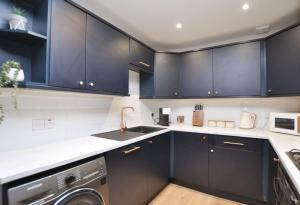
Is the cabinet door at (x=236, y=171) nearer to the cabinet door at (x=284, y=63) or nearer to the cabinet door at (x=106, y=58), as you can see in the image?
the cabinet door at (x=284, y=63)

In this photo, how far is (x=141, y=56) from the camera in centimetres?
232

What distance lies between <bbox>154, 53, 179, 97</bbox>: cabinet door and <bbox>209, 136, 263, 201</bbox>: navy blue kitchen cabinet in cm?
100

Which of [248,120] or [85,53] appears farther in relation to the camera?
[248,120]

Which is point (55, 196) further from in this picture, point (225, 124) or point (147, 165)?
point (225, 124)

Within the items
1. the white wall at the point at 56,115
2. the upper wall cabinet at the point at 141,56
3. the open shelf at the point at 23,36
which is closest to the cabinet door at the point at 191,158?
the white wall at the point at 56,115

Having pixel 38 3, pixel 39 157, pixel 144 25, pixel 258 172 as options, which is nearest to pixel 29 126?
pixel 39 157

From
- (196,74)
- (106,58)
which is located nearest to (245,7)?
(196,74)

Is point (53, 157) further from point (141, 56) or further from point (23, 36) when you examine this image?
point (141, 56)

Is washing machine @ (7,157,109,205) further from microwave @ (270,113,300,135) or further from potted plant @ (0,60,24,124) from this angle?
microwave @ (270,113,300,135)

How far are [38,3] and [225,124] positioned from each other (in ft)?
8.78

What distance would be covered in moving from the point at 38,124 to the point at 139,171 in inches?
43.2

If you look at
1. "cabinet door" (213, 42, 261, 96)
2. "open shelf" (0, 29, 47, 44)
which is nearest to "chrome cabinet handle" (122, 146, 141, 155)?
"open shelf" (0, 29, 47, 44)

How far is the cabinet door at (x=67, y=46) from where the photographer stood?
1.29 m

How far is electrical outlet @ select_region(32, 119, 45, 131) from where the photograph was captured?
1.42 metres
